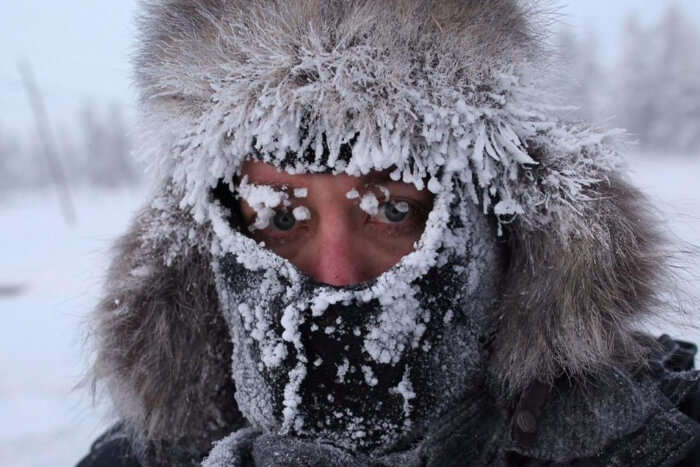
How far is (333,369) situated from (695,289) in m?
0.88

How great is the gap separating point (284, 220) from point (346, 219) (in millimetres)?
175

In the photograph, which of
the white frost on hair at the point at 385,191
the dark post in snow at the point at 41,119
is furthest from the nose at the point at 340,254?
the dark post in snow at the point at 41,119

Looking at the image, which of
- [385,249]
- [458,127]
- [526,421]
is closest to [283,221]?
[385,249]

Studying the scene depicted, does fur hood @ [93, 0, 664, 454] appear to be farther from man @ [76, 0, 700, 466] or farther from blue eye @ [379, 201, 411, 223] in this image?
blue eye @ [379, 201, 411, 223]

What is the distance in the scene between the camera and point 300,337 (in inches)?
43.1

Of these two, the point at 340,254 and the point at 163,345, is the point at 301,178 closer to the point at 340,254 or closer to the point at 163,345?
the point at 340,254

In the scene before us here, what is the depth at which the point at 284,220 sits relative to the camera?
4.14 ft

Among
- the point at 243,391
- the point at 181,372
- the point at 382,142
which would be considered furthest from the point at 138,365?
the point at 382,142

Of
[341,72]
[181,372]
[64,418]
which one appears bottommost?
[64,418]

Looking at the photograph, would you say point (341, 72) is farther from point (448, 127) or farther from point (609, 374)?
point (609, 374)

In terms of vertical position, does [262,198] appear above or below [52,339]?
above

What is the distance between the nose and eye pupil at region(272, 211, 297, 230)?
0.29 ft

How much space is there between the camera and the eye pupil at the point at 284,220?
4.10 feet

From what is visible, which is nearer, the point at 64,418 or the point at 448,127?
the point at 448,127
